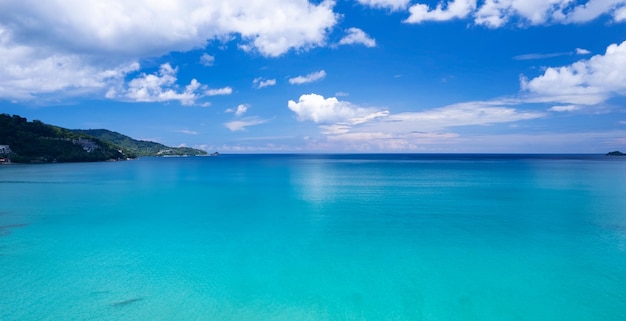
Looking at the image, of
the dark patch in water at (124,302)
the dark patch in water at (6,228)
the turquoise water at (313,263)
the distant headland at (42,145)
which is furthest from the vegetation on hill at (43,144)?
the dark patch in water at (124,302)

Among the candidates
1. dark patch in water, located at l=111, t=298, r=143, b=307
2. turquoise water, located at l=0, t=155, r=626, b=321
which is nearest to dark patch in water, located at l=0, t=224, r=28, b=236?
turquoise water, located at l=0, t=155, r=626, b=321

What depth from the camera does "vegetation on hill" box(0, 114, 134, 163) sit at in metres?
100

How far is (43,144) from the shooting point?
108125mm

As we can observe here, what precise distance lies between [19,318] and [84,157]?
128542 millimetres

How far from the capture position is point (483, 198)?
33.2 metres

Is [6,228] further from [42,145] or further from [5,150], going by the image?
[42,145]

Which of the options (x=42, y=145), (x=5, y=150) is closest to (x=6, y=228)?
(x=5, y=150)

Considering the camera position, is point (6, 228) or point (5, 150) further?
point (5, 150)

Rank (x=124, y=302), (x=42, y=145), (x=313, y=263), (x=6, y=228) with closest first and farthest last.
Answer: (x=124, y=302) < (x=313, y=263) < (x=6, y=228) < (x=42, y=145)

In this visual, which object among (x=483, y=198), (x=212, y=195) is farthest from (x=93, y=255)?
(x=483, y=198)

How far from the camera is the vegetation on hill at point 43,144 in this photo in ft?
328

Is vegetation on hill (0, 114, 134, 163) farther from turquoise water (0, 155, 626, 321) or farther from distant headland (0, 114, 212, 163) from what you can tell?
turquoise water (0, 155, 626, 321)

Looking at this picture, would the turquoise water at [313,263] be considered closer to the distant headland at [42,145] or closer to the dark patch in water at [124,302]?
the dark patch in water at [124,302]

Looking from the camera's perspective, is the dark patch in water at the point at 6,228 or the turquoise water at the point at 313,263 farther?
the dark patch in water at the point at 6,228
